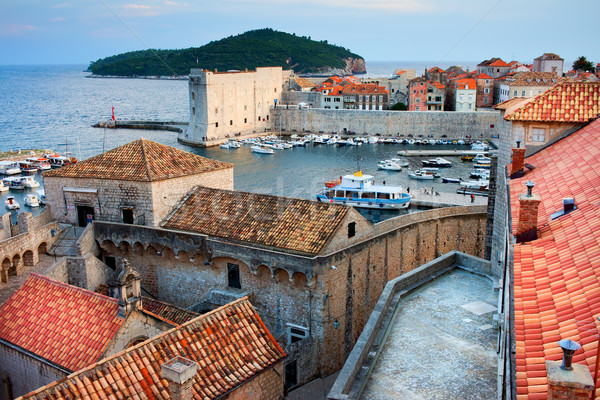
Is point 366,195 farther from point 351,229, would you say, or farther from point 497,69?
point 497,69

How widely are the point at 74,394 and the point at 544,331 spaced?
294 inches

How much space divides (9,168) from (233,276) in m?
48.4

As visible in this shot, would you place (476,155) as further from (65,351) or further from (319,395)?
(65,351)

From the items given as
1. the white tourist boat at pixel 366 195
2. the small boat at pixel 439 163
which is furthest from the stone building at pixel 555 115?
the small boat at pixel 439 163

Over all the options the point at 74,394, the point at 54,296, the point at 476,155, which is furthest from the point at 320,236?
the point at 476,155

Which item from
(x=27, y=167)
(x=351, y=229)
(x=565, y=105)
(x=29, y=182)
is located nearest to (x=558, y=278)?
(x=351, y=229)

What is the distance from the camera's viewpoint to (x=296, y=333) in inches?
659

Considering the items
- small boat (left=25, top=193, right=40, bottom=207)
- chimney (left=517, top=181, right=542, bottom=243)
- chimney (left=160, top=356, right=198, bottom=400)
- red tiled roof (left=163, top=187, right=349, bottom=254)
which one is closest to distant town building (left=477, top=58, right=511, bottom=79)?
small boat (left=25, top=193, right=40, bottom=207)

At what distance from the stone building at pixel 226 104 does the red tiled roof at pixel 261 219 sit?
52740mm

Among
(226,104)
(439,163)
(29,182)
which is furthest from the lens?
(226,104)

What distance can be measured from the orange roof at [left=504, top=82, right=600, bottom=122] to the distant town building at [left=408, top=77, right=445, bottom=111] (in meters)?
66.6

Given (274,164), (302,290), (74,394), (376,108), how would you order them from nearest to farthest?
(74,394) → (302,290) → (274,164) → (376,108)

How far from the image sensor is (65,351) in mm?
12430

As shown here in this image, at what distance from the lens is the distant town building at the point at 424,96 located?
82.2 meters
